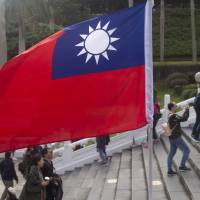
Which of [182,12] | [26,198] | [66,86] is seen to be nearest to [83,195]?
[26,198]

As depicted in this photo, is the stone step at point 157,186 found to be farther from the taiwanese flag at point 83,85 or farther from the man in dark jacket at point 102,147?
the taiwanese flag at point 83,85

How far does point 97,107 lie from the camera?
693 cm

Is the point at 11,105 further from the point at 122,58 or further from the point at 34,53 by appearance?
the point at 122,58

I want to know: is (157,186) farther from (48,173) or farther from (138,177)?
(48,173)

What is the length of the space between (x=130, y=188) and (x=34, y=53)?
17.8 feet

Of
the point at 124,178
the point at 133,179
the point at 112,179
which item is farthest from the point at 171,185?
the point at 112,179

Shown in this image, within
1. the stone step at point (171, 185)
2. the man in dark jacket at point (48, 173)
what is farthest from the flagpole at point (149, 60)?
the stone step at point (171, 185)

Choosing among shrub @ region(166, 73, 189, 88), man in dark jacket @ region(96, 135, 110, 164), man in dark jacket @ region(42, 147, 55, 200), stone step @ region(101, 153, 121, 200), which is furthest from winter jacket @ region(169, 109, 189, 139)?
shrub @ region(166, 73, 189, 88)

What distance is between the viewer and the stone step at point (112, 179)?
11229 mm

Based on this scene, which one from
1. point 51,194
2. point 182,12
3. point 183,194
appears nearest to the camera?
point 51,194

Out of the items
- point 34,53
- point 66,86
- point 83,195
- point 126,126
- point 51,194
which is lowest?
point 83,195

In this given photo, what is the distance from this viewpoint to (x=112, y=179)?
1262cm

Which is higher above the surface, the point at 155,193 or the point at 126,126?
the point at 126,126

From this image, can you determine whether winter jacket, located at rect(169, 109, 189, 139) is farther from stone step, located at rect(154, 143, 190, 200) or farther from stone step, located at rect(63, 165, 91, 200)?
stone step, located at rect(63, 165, 91, 200)
